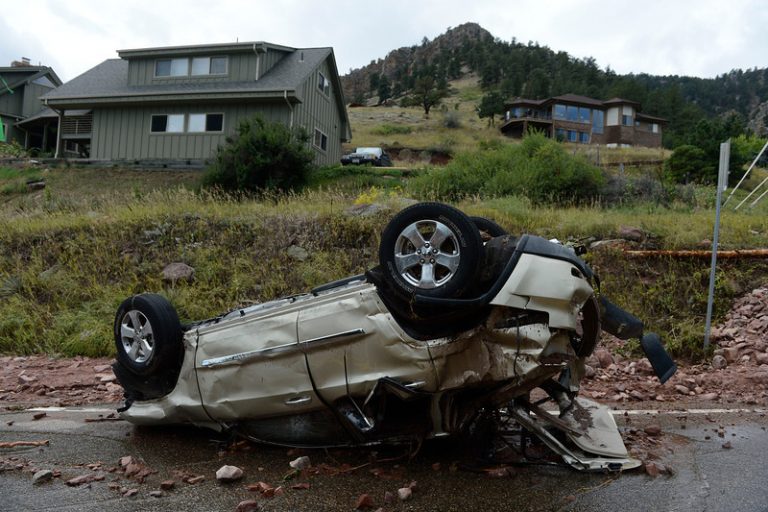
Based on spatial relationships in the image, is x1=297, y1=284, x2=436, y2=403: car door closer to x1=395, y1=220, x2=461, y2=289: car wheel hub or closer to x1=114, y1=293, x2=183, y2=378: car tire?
x1=395, y1=220, x2=461, y2=289: car wheel hub

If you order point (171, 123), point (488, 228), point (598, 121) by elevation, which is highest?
point (598, 121)

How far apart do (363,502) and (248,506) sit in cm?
64

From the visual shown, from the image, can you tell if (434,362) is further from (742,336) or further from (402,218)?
(742,336)

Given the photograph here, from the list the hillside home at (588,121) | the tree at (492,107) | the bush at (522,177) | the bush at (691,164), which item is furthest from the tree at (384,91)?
the bush at (522,177)

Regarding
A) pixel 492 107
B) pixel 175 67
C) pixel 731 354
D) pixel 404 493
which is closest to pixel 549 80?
pixel 492 107

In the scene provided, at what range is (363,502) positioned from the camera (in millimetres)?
3400

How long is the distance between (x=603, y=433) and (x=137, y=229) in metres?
10.3

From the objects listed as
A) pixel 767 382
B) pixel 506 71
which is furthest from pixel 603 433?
pixel 506 71

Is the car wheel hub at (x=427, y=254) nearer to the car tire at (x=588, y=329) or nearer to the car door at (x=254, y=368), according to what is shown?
the car door at (x=254, y=368)

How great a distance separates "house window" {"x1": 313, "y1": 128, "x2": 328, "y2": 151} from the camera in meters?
26.5

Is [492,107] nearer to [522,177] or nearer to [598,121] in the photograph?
[598,121]

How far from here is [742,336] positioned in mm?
7895

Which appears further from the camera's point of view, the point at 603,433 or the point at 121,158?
the point at 121,158

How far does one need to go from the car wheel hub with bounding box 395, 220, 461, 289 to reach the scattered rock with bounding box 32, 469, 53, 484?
8.50 feet
